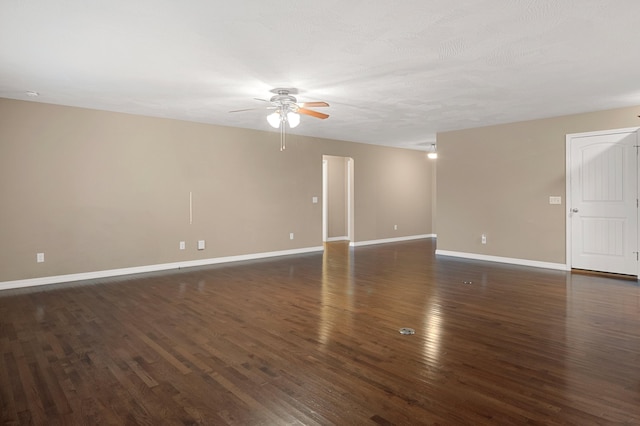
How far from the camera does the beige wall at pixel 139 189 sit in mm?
5070

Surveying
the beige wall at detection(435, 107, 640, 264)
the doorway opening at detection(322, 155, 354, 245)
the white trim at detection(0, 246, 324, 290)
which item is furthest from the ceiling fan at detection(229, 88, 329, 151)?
the doorway opening at detection(322, 155, 354, 245)

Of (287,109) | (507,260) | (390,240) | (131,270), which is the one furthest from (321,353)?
(390,240)

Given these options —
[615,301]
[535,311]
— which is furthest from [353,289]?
[615,301]

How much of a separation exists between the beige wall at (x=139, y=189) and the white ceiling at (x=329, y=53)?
54cm

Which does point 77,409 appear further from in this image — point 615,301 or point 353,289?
point 615,301

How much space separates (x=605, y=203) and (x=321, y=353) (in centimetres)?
527

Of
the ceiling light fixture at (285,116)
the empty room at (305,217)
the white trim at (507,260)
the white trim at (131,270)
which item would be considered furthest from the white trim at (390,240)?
the ceiling light fixture at (285,116)

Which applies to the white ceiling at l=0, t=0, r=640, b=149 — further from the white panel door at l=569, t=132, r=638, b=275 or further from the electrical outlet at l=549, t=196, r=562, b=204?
the electrical outlet at l=549, t=196, r=562, b=204

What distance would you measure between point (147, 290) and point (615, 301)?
219 inches

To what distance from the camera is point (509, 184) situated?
6785mm

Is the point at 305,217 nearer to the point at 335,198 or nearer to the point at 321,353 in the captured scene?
the point at 335,198

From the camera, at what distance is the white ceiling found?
2645mm

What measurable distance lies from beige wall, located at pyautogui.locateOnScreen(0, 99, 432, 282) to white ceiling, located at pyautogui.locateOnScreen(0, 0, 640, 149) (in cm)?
54

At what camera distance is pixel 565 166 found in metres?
6.11
